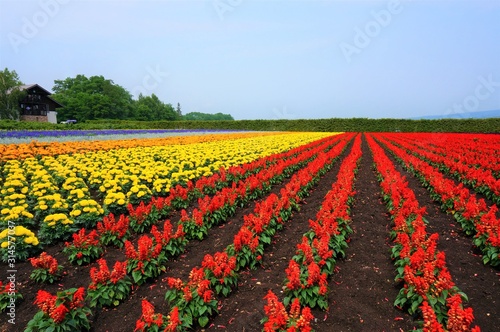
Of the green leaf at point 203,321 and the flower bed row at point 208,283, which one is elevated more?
the flower bed row at point 208,283

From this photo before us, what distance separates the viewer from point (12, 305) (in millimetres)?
4449

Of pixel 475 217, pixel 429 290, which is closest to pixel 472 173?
pixel 475 217

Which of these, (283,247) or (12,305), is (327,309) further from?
(12,305)

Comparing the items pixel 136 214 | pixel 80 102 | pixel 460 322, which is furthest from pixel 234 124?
pixel 460 322

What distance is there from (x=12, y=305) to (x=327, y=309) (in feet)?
15.4

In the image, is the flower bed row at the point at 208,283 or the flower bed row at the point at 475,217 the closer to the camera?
the flower bed row at the point at 208,283

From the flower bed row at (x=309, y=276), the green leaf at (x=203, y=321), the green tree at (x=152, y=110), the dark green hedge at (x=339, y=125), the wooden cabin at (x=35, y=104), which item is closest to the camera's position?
the flower bed row at (x=309, y=276)

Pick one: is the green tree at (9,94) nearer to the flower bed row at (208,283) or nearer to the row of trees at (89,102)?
the row of trees at (89,102)

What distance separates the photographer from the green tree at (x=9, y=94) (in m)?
59.5

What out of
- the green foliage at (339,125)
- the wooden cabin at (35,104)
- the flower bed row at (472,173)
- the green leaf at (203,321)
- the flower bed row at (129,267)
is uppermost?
the wooden cabin at (35,104)

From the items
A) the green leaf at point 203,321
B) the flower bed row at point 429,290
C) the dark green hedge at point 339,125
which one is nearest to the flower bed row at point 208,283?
the green leaf at point 203,321

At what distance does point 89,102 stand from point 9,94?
1915 cm

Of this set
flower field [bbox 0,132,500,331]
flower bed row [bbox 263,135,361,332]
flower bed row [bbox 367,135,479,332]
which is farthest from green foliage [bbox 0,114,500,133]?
flower bed row [bbox 367,135,479,332]

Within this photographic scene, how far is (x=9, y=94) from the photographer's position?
60344 millimetres
